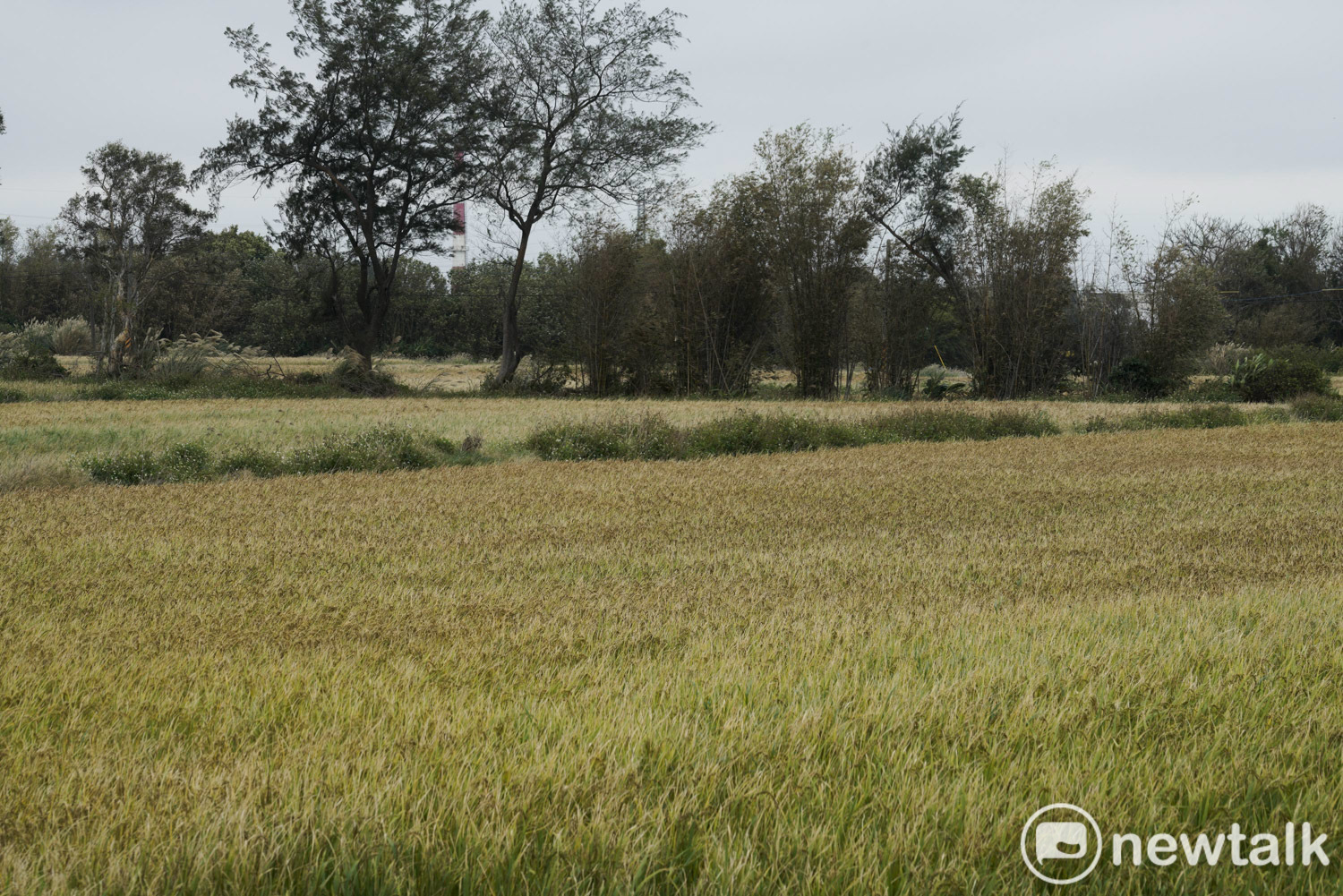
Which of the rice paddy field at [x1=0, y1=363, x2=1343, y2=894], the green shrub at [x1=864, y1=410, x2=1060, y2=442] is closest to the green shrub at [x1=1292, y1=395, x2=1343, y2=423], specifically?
the green shrub at [x1=864, y1=410, x2=1060, y2=442]

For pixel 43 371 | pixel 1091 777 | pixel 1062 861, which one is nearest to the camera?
pixel 1062 861

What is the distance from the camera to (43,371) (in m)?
20.8

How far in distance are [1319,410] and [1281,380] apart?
4124mm

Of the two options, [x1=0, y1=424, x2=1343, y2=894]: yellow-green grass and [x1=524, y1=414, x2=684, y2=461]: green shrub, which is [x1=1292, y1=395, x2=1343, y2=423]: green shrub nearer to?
[x1=524, y1=414, x2=684, y2=461]: green shrub

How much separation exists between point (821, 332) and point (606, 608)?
18365 mm

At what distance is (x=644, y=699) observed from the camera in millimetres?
2611

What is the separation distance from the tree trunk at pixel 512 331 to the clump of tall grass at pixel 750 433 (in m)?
12.4

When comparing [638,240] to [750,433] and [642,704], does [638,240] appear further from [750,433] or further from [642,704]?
[642,704]

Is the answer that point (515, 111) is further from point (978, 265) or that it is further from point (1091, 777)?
point (1091, 777)

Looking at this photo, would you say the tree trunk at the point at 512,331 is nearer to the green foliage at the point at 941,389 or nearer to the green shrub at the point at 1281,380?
the green foliage at the point at 941,389

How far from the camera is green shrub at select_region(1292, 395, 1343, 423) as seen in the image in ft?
56.5

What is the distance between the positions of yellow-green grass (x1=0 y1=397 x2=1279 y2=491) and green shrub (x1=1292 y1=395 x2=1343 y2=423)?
2.21 meters

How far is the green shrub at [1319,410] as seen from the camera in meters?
17.2

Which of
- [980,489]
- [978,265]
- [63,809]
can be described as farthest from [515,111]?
[63,809]
